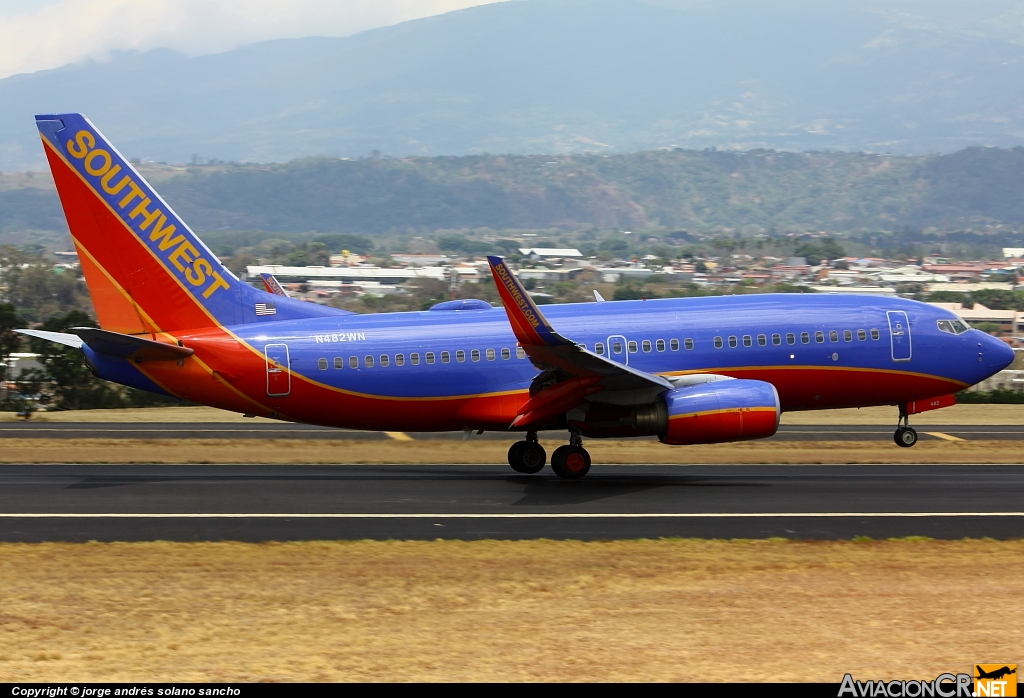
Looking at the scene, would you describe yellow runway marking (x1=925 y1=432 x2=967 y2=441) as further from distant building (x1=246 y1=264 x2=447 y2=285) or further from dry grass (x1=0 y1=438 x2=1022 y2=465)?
distant building (x1=246 y1=264 x2=447 y2=285)

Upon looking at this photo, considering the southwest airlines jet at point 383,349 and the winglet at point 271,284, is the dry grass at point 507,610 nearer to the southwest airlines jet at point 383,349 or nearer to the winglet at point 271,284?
the southwest airlines jet at point 383,349

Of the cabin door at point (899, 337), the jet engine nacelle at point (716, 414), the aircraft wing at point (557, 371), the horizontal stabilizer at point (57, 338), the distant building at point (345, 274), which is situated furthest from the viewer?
the distant building at point (345, 274)

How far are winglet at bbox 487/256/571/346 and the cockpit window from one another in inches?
437

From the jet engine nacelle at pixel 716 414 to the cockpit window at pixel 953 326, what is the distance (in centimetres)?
687

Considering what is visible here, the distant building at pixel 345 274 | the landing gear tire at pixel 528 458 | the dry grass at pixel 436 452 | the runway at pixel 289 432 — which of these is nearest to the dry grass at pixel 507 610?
the landing gear tire at pixel 528 458

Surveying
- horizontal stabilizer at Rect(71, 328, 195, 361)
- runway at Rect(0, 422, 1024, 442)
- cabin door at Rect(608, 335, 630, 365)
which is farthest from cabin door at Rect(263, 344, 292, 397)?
runway at Rect(0, 422, 1024, 442)

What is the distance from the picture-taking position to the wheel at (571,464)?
26.8 meters

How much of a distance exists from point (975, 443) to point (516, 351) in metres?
15.6

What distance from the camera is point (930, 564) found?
18.0 meters

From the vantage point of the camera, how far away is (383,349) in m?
27.8

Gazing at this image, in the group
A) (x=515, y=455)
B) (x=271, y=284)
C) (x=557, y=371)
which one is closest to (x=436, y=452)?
(x=515, y=455)

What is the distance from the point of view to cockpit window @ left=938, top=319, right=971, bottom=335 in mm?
30323

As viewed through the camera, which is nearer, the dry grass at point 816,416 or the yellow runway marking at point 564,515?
the yellow runway marking at point 564,515

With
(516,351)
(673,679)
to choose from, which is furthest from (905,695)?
(516,351)
